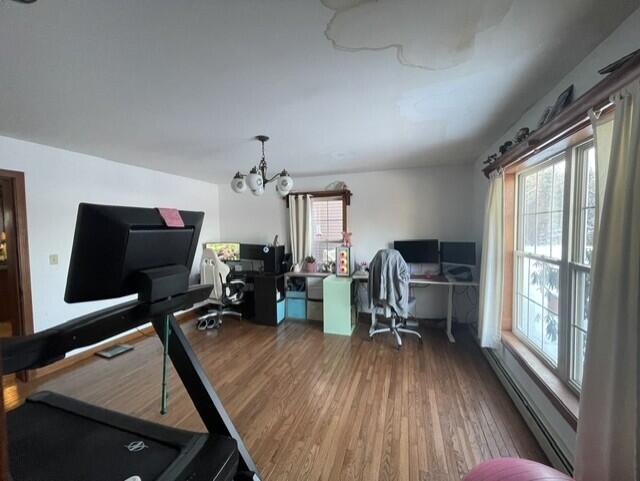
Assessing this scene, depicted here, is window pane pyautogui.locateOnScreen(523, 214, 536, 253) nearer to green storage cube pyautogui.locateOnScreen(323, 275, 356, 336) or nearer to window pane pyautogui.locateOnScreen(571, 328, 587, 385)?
window pane pyautogui.locateOnScreen(571, 328, 587, 385)

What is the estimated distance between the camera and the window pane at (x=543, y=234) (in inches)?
81.1

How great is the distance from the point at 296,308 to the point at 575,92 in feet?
12.6

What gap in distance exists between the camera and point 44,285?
2783 millimetres

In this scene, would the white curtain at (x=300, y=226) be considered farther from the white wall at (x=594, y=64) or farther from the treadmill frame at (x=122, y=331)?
the treadmill frame at (x=122, y=331)

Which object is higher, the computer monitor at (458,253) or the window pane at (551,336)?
the computer monitor at (458,253)

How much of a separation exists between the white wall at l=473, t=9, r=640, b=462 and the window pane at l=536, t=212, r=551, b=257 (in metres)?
0.72

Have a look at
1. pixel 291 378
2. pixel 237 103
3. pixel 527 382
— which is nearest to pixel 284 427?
pixel 291 378

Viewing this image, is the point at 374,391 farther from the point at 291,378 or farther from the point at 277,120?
the point at 277,120

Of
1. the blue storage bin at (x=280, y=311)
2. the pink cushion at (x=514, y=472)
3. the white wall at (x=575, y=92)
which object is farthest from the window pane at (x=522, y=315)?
the blue storage bin at (x=280, y=311)

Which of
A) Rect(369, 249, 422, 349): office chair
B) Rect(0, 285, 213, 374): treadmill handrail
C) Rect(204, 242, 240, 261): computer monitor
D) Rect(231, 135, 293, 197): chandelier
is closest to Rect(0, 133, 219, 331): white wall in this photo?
Rect(204, 242, 240, 261): computer monitor

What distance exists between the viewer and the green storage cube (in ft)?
11.9

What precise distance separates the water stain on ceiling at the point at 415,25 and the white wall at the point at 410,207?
271cm

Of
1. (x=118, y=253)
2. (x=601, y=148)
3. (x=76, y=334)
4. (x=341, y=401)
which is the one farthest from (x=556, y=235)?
(x=76, y=334)

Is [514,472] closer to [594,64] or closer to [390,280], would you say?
[594,64]
